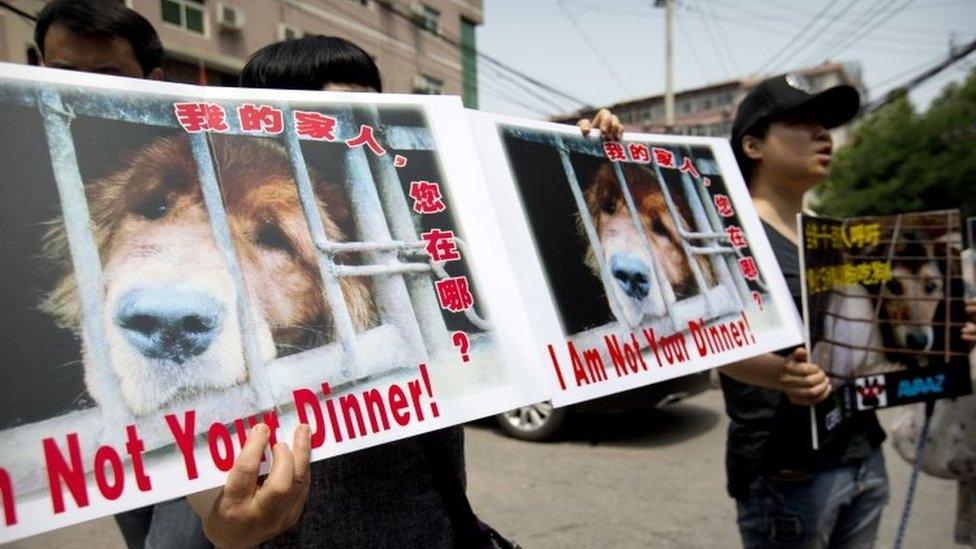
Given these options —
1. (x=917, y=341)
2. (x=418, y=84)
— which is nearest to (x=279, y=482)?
(x=917, y=341)

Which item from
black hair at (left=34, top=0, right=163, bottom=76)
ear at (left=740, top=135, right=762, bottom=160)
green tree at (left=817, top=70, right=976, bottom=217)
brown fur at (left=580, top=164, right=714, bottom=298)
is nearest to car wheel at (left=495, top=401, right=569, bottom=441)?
ear at (left=740, top=135, right=762, bottom=160)

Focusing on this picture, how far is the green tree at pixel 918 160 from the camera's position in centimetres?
1805

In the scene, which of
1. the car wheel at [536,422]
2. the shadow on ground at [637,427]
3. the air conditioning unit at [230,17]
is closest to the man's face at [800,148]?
the car wheel at [536,422]

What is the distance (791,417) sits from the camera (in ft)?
4.14

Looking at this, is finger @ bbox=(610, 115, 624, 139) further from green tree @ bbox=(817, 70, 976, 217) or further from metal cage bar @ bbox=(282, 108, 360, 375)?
green tree @ bbox=(817, 70, 976, 217)

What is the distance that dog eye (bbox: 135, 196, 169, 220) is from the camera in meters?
0.57

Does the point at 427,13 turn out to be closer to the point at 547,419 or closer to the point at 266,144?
the point at 547,419

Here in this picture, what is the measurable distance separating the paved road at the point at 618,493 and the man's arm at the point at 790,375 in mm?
1572

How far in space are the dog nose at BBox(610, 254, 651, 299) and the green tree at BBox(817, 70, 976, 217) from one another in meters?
20.3

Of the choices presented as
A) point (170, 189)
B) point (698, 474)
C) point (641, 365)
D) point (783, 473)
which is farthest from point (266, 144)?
point (698, 474)

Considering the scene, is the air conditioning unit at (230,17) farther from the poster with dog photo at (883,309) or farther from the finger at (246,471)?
the finger at (246,471)

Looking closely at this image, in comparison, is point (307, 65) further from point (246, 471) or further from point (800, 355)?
point (800, 355)

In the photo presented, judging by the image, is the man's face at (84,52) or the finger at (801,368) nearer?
the man's face at (84,52)

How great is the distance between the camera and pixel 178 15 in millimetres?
5398
